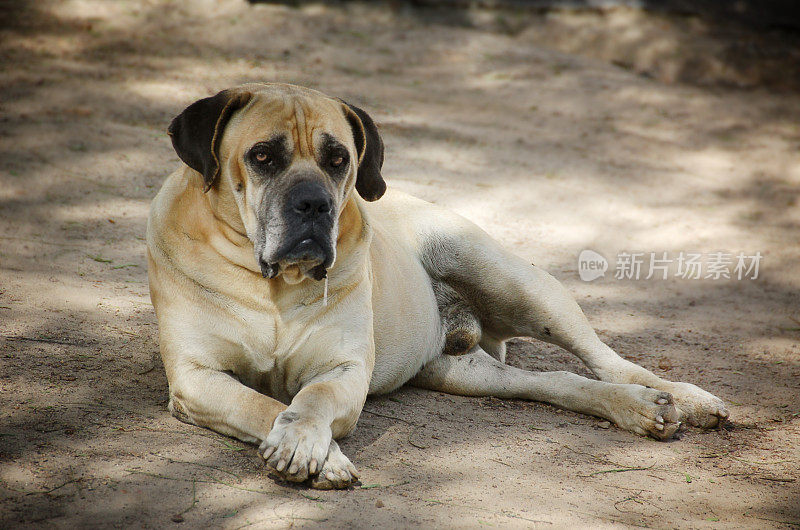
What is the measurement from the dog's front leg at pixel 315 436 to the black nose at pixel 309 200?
64 cm

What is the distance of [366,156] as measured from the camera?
11.5 ft

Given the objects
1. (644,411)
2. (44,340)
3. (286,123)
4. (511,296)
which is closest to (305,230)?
(286,123)

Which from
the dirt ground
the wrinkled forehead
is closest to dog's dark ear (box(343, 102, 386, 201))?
the wrinkled forehead

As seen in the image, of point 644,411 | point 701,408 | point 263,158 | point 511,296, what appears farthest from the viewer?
point 511,296

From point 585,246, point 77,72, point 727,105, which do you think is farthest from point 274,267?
point 727,105

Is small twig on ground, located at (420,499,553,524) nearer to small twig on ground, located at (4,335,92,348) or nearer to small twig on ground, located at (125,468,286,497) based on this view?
small twig on ground, located at (125,468,286,497)

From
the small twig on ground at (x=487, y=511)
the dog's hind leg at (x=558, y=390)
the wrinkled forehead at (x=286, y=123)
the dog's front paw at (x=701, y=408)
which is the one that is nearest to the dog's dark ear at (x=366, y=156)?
the wrinkled forehead at (x=286, y=123)

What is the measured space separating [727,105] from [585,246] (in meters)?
4.12

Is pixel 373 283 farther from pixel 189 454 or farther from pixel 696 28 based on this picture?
pixel 696 28

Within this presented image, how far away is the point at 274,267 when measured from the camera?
10.1ft

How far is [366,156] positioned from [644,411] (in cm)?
164

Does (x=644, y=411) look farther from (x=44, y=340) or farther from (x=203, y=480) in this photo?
(x=44, y=340)

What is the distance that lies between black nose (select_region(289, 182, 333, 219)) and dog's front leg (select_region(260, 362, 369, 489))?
64 cm

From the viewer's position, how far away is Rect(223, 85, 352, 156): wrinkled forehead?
3.12 meters
